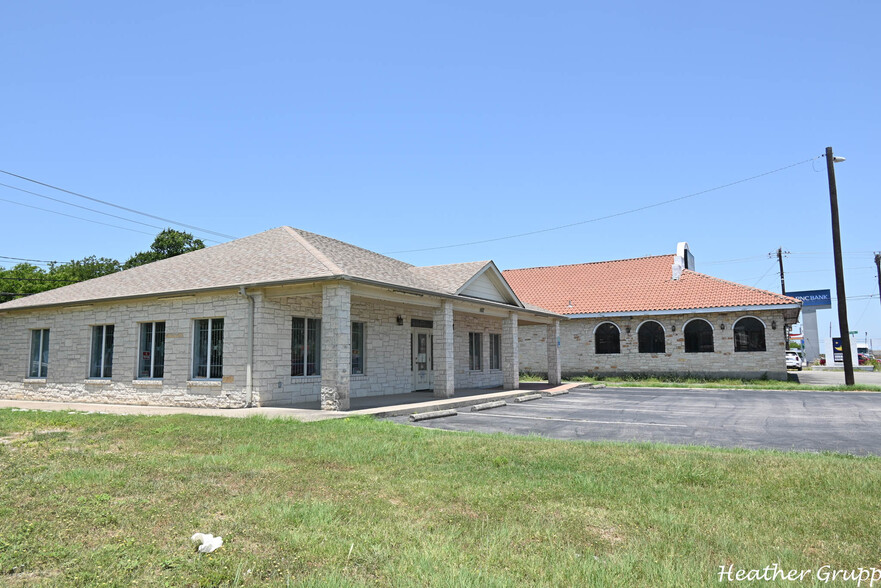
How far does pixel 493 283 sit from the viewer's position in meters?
20.6

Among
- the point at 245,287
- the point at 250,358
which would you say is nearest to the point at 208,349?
the point at 250,358

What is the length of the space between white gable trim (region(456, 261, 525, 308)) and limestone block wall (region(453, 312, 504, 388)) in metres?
1.80

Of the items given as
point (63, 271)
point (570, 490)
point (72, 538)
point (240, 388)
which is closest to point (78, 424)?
point (240, 388)

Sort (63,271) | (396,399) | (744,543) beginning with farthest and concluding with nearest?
(63,271)
(396,399)
(744,543)

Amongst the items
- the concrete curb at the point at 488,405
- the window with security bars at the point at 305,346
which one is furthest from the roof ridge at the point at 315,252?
the concrete curb at the point at 488,405

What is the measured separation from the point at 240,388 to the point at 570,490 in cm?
992

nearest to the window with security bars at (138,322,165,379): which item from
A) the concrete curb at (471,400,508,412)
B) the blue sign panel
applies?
the concrete curb at (471,400,508,412)

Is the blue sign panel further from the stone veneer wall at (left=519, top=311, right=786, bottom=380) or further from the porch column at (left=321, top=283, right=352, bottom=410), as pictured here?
the porch column at (left=321, top=283, right=352, bottom=410)

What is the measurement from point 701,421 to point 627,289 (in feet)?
60.2

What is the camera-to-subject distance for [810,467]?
22.0 ft

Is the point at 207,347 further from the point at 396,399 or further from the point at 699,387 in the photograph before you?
the point at 699,387

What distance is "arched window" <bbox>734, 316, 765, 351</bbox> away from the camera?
991 inches

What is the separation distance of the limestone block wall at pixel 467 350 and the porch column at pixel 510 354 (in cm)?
189

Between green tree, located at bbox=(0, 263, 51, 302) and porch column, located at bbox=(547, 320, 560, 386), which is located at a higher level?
green tree, located at bbox=(0, 263, 51, 302)
